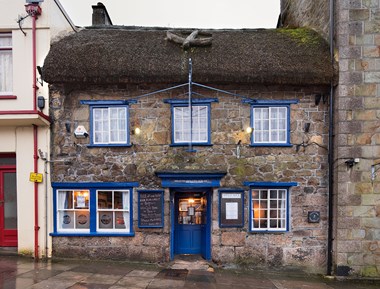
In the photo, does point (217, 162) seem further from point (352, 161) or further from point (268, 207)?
point (352, 161)

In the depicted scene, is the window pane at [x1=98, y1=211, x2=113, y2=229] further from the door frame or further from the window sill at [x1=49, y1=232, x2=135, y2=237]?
the door frame

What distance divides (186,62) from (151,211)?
4591 millimetres

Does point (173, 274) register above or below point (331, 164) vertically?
below

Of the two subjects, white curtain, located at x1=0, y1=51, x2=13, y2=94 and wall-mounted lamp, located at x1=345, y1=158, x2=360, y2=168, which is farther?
white curtain, located at x1=0, y1=51, x2=13, y2=94

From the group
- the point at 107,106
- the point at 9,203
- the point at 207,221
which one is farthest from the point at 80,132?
the point at 207,221

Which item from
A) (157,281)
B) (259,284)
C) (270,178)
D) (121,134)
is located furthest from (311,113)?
(157,281)

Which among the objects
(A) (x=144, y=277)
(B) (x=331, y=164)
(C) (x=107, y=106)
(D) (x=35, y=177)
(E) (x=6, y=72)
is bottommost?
(A) (x=144, y=277)

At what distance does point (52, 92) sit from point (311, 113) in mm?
7928

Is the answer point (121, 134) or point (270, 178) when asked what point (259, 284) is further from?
point (121, 134)

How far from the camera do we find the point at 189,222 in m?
8.68

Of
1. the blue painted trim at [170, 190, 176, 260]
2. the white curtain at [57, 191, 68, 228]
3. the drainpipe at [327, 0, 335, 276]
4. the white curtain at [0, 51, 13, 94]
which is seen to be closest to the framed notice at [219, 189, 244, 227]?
the blue painted trim at [170, 190, 176, 260]

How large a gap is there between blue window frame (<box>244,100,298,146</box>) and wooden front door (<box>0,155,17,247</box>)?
767 cm

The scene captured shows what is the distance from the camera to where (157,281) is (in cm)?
659

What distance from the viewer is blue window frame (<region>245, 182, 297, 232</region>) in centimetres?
797
